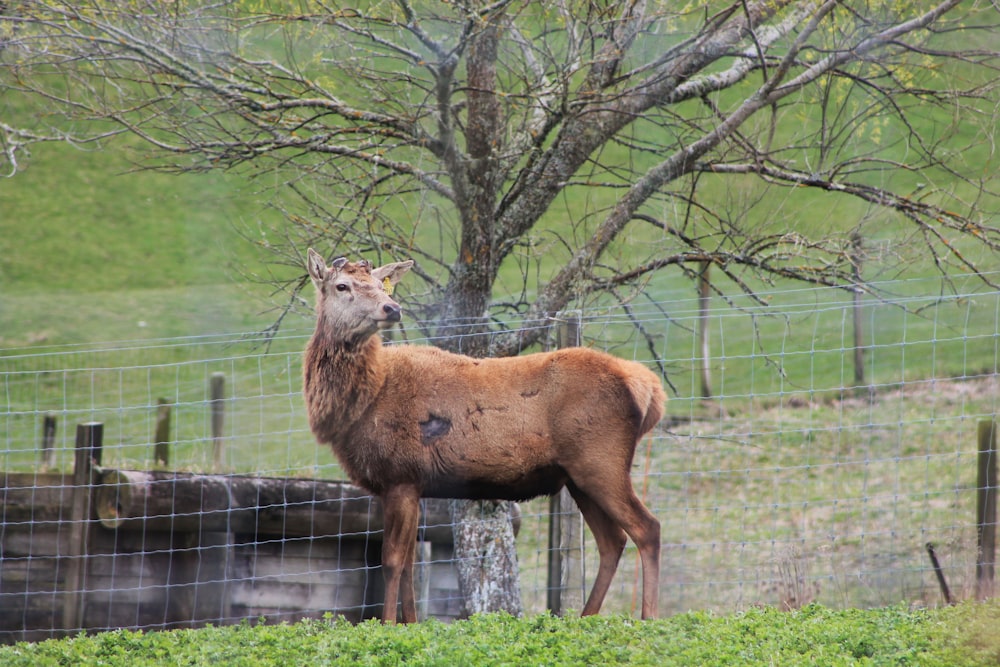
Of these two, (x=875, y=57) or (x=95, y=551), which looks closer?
(x=875, y=57)

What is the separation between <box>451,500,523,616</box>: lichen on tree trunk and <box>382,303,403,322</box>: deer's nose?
2199 millimetres

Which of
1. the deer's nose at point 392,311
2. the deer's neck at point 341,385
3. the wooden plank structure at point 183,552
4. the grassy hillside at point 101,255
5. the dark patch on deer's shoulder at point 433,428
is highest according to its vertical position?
the grassy hillside at point 101,255

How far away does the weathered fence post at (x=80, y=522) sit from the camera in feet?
26.1

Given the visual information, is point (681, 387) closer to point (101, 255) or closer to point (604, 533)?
point (604, 533)

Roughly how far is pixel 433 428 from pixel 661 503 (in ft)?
27.4

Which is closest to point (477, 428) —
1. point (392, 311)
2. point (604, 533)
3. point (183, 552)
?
point (392, 311)

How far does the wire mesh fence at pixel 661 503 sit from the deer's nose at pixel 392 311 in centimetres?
102

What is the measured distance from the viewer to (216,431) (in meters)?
11.8

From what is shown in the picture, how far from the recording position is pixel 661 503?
14203 mm

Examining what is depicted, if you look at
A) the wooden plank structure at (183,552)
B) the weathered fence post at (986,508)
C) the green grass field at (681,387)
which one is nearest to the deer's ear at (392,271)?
the green grass field at (681,387)

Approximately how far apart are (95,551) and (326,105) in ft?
13.2

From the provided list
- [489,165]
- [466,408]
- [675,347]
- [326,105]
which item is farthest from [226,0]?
[675,347]

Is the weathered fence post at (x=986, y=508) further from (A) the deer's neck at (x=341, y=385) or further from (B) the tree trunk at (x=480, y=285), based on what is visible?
(A) the deer's neck at (x=341, y=385)

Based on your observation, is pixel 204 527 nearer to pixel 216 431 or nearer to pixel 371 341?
pixel 371 341
